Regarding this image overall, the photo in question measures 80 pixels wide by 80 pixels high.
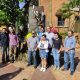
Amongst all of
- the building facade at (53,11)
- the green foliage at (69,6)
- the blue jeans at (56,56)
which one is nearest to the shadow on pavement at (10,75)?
the blue jeans at (56,56)

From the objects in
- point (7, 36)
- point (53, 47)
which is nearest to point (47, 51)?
point (53, 47)

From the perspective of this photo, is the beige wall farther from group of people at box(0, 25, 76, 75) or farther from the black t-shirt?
the black t-shirt

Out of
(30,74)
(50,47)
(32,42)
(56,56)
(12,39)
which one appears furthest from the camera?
(12,39)

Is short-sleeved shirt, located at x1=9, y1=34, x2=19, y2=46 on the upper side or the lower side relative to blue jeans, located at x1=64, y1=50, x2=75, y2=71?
upper

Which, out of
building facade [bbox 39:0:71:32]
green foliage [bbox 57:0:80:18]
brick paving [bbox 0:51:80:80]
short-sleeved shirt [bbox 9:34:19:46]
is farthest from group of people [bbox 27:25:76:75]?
building facade [bbox 39:0:71:32]

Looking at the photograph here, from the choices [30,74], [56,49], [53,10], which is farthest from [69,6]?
[30,74]

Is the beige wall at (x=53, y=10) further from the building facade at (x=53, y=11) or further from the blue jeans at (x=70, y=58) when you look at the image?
the blue jeans at (x=70, y=58)

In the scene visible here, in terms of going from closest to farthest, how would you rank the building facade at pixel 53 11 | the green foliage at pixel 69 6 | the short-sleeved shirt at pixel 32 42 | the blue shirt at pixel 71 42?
1. the blue shirt at pixel 71 42
2. the short-sleeved shirt at pixel 32 42
3. the green foliage at pixel 69 6
4. the building facade at pixel 53 11

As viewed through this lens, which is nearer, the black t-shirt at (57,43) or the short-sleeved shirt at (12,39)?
the black t-shirt at (57,43)

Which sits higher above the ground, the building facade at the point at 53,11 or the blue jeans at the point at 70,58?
the building facade at the point at 53,11

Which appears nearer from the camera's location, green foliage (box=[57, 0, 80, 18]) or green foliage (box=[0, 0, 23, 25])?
green foliage (box=[57, 0, 80, 18])

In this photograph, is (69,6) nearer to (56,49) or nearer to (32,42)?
(32,42)

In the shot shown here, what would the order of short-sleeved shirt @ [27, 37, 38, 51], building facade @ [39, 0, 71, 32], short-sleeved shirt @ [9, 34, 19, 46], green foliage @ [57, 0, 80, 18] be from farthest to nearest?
building facade @ [39, 0, 71, 32]
green foliage @ [57, 0, 80, 18]
short-sleeved shirt @ [9, 34, 19, 46]
short-sleeved shirt @ [27, 37, 38, 51]

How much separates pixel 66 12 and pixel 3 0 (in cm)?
522
